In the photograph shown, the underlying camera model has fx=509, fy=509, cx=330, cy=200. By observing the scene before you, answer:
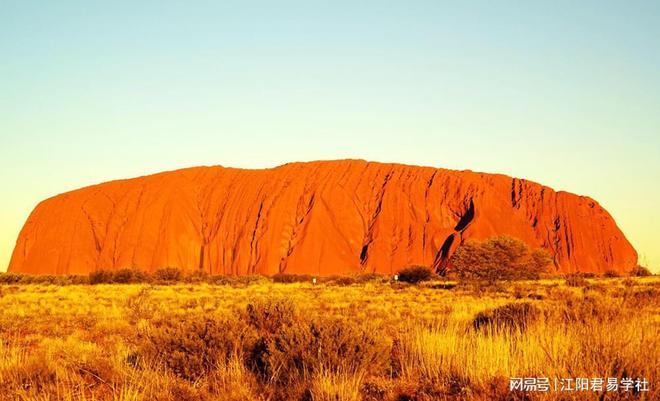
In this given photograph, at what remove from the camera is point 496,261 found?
38188 mm

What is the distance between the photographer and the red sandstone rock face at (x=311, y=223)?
6562 cm

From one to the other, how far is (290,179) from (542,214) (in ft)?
121

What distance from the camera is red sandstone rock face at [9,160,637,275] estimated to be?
6562 cm

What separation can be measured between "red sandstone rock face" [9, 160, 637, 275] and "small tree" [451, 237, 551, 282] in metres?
23.2

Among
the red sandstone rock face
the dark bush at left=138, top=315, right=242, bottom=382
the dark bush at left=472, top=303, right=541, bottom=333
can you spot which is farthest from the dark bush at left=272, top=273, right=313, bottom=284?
the dark bush at left=138, top=315, right=242, bottom=382

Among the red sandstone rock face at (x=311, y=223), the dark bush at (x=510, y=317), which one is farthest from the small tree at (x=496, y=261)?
the dark bush at (x=510, y=317)

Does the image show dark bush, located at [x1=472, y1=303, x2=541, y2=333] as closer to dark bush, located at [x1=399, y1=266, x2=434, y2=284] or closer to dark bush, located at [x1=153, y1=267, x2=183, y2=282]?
dark bush, located at [x1=399, y1=266, x2=434, y2=284]

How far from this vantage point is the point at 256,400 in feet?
18.6

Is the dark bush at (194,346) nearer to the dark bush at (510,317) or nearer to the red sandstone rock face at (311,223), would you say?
the dark bush at (510,317)

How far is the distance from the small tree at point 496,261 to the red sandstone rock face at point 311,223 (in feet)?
76.1

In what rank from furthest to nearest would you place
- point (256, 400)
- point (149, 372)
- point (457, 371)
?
point (149, 372)
point (457, 371)
point (256, 400)

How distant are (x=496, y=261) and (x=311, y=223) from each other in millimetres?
32371

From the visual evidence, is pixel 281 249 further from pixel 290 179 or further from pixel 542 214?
pixel 542 214

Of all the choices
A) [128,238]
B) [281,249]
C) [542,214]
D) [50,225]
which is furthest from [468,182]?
[50,225]
